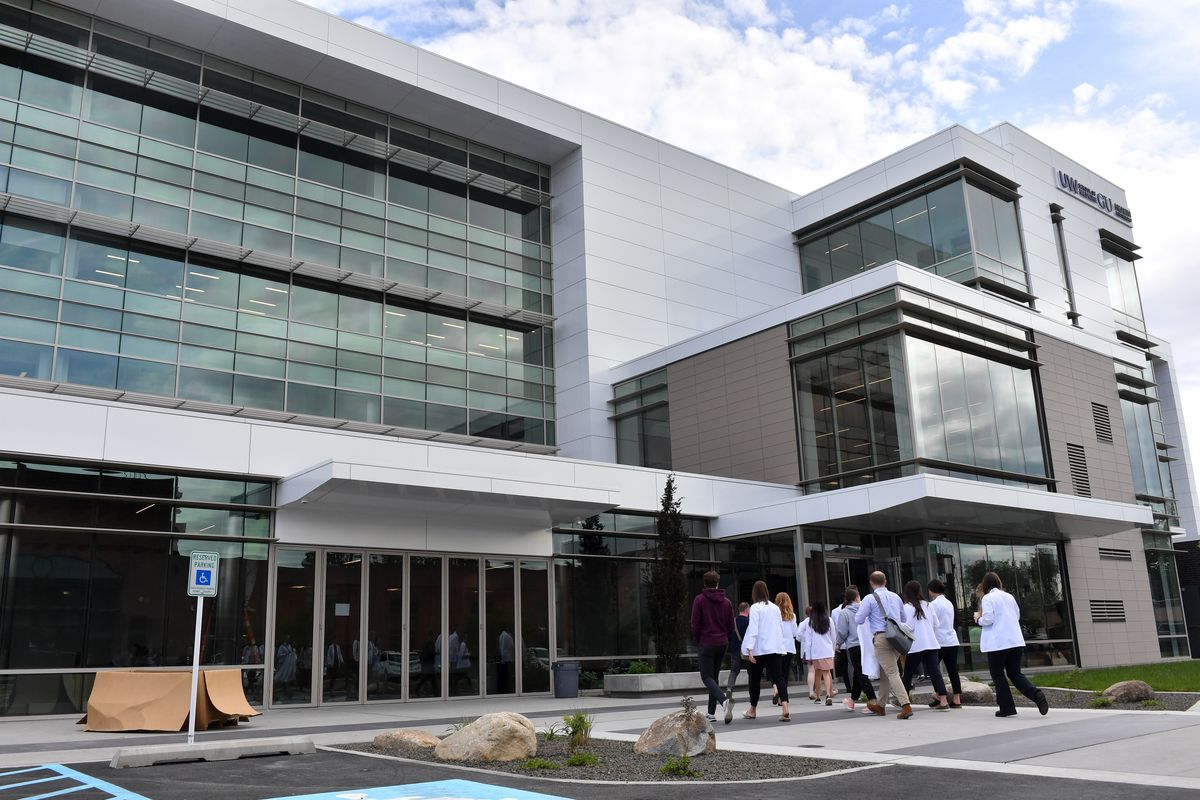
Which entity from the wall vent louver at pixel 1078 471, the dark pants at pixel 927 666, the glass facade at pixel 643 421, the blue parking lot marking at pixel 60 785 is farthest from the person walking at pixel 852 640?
the wall vent louver at pixel 1078 471

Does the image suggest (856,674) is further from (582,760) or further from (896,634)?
(582,760)

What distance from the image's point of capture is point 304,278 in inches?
995

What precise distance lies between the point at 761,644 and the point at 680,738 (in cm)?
481

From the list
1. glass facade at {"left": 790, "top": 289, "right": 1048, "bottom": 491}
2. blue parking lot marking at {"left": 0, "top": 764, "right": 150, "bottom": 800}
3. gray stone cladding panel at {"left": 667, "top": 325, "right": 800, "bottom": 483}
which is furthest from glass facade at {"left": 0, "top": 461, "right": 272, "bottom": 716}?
glass facade at {"left": 790, "top": 289, "right": 1048, "bottom": 491}

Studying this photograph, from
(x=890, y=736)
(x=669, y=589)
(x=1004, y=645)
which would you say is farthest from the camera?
(x=669, y=589)

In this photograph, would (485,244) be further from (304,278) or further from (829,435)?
(829,435)

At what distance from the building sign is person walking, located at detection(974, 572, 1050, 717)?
25.3 meters

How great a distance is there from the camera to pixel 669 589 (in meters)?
21.5

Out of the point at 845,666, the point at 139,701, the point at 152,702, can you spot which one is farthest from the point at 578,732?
the point at 845,666

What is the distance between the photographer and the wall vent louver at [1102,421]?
28.6 meters

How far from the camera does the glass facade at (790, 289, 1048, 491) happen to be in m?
22.7

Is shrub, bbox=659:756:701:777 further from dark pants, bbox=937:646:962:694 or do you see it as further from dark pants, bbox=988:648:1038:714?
dark pants, bbox=937:646:962:694

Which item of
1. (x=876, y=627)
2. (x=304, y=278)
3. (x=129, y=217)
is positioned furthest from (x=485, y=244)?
(x=876, y=627)

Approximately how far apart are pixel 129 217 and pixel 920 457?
64.0 ft
